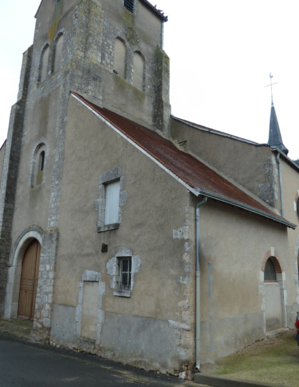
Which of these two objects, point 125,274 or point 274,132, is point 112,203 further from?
point 274,132

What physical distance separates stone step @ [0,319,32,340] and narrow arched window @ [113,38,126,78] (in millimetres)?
9610

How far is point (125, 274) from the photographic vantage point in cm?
753

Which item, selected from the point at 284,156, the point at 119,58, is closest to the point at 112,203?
the point at 284,156

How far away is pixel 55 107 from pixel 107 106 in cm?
185

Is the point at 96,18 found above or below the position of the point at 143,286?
above

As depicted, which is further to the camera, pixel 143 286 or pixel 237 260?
pixel 237 260

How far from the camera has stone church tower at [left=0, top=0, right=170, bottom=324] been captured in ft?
35.2

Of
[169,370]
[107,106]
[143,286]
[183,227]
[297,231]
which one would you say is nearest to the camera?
[169,370]

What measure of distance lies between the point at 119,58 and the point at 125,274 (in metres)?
9.39

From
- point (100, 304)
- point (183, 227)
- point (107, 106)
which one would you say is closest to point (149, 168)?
point (183, 227)

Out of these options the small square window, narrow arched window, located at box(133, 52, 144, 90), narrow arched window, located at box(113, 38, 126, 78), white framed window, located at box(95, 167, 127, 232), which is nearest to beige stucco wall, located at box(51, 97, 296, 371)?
white framed window, located at box(95, 167, 127, 232)

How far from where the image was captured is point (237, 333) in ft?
23.7

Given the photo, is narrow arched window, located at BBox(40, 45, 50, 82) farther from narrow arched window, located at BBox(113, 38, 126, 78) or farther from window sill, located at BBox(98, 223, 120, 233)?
window sill, located at BBox(98, 223, 120, 233)

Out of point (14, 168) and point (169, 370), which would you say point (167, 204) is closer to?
point (169, 370)
